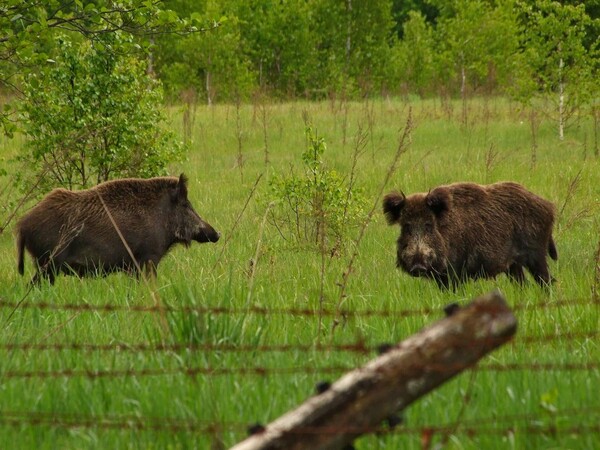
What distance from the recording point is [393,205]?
8688 millimetres

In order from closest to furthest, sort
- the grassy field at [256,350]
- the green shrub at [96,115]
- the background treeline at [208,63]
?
the grassy field at [256,350]
the background treeline at [208,63]
the green shrub at [96,115]

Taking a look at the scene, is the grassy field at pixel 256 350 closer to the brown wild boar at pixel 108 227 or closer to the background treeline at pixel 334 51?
the brown wild boar at pixel 108 227

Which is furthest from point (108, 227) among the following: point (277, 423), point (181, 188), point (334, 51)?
point (334, 51)

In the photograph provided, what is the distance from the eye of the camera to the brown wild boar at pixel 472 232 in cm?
858

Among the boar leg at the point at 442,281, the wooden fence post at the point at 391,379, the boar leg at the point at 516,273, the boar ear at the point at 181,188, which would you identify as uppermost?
the wooden fence post at the point at 391,379

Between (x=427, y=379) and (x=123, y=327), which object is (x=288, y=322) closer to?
(x=123, y=327)

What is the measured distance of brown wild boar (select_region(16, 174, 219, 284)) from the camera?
8.48 m

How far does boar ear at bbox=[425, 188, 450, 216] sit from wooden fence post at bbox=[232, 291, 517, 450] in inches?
221

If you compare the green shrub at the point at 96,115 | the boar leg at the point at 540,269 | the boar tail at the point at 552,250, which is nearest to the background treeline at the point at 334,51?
the green shrub at the point at 96,115

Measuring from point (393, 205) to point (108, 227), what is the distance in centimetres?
272

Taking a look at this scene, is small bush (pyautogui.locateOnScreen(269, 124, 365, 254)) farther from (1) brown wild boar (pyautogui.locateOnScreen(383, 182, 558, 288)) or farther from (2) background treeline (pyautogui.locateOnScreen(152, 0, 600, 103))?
(2) background treeline (pyautogui.locateOnScreen(152, 0, 600, 103))

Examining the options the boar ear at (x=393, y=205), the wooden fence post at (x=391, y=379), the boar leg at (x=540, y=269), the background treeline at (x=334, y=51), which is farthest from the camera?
the background treeline at (x=334, y=51)

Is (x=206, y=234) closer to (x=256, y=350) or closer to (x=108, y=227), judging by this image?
(x=108, y=227)

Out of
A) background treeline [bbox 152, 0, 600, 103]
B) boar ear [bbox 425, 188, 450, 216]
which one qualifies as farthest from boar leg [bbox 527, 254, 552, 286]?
background treeline [bbox 152, 0, 600, 103]
